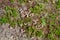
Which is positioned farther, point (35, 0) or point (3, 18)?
point (35, 0)

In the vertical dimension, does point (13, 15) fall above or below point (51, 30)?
above

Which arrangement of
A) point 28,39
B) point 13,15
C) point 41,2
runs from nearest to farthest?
1. point 28,39
2. point 13,15
3. point 41,2

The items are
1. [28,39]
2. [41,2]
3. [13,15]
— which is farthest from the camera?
[41,2]

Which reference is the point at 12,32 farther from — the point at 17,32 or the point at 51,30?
the point at 51,30

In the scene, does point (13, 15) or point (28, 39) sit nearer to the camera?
point (28, 39)

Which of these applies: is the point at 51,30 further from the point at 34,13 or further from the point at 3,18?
the point at 3,18

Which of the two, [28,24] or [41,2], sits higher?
[41,2]

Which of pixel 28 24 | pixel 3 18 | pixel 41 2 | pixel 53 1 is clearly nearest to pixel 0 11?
pixel 3 18

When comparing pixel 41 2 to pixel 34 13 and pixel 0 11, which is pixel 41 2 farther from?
pixel 0 11

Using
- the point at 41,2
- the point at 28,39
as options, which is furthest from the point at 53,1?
the point at 28,39
